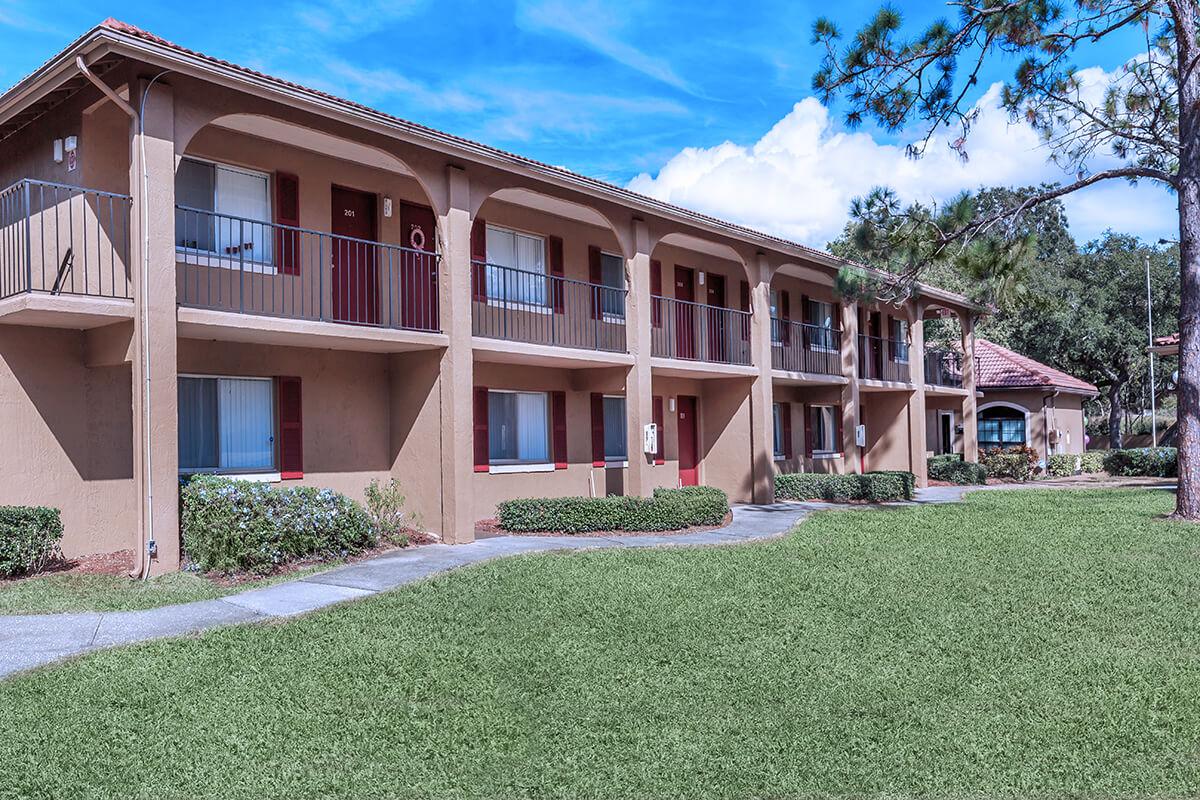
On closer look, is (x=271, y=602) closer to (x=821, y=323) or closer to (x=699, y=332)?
(x=699, y=332)

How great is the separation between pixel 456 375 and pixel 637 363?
4435 millimetres

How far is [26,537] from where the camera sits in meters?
10.3

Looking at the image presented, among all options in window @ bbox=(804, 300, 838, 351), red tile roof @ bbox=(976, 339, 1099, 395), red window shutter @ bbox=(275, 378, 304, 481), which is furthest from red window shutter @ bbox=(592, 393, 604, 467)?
red tile roof @ bbox=(976, 339, 1099, 395)

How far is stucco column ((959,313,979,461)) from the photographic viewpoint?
1180 inches

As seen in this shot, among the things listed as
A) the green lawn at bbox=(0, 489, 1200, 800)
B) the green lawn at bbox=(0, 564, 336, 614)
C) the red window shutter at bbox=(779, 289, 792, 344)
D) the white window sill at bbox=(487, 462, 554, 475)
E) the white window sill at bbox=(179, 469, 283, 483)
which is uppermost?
the red window shutter at bbox=(779, 289, 792, 344)

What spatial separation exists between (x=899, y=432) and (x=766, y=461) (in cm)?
955

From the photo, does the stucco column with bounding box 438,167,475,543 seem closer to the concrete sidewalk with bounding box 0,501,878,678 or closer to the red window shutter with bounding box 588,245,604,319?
the concrete sidewalk with bounding box 0,501,878,678

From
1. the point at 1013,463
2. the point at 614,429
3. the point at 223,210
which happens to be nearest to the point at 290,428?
the point at 223,210

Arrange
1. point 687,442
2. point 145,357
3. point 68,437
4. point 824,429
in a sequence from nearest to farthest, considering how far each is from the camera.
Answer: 1. point 145,357
2. point 68,437
3. point 687,442
4. point 824,429

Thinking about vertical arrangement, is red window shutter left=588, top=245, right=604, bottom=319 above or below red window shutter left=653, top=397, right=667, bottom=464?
above

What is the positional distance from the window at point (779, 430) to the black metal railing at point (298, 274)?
470 inches

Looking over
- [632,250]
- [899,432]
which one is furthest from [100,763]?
[899,432]

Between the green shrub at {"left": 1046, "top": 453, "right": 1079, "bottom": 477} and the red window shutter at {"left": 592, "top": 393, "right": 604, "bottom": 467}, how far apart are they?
2173 centimetres

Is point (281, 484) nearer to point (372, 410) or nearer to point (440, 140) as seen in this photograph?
point (372, 410)
